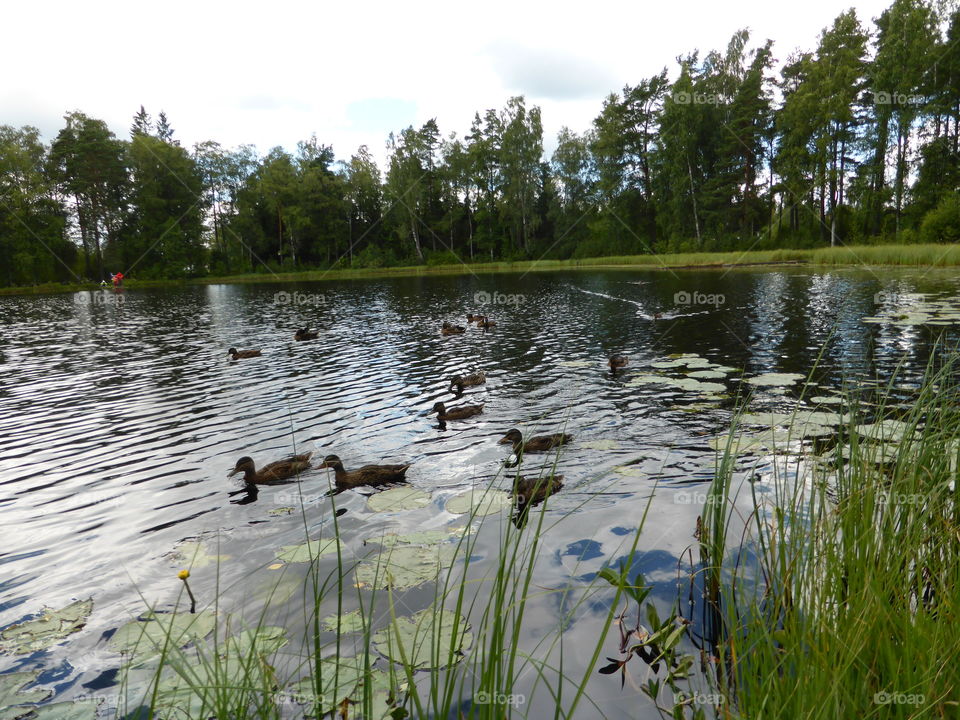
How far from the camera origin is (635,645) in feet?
11.9

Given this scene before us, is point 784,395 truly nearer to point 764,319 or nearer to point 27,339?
point 764,319

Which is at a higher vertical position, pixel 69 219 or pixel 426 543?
pixel 69 219

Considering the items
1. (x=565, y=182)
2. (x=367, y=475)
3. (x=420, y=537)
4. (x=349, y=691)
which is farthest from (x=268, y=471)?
(x=565, y=182)

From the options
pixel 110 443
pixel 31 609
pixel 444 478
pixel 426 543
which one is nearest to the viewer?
pixel 31 609

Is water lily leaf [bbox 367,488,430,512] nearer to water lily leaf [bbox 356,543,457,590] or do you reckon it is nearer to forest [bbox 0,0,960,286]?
water lily leaf [bbox 356,543,457,590]

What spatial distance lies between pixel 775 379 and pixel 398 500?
7581 millimetres

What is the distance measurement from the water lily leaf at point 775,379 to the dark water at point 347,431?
420mm

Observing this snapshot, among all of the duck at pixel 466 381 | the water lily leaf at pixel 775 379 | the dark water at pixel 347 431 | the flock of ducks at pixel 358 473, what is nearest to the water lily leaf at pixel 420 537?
the dark water at pixel 347 431

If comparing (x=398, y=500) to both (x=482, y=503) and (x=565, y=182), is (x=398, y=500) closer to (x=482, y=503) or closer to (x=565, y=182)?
(x=482, y=503)

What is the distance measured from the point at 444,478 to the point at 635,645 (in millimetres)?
3535

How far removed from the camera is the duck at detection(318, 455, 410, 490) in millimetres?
6652

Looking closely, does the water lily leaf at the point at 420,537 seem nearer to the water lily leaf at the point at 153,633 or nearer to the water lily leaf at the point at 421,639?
the water lily leaf at the point at 421,639

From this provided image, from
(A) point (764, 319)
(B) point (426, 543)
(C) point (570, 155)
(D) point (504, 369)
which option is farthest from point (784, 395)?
(C) point (570, 155)

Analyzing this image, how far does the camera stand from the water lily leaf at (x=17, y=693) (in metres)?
3.27
